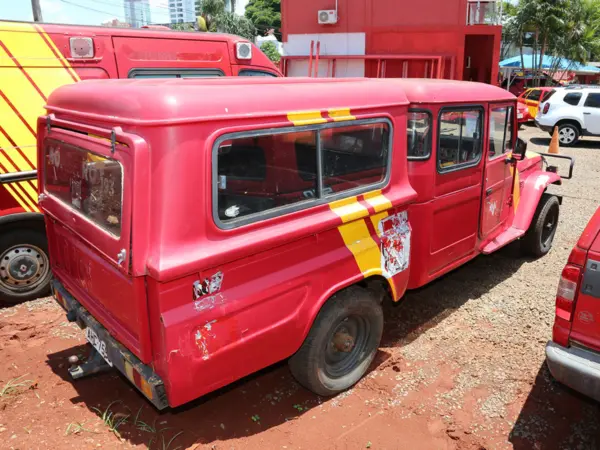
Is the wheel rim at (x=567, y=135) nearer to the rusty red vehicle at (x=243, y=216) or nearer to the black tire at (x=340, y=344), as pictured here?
the rusty red vehicle at (x=243, y=216)

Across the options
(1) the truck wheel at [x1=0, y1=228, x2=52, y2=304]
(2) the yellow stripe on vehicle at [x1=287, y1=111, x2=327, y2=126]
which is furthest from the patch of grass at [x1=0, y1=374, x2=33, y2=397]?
(2) the yellow stripe on vehicle at [x1=287, y1=111, x2=327, y2=126]

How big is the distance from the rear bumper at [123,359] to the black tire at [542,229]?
4.72m

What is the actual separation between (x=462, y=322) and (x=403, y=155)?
182 cm

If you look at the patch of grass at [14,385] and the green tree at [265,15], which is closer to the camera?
the patch of grass at [14,385]

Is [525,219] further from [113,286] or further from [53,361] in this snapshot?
[53,361]

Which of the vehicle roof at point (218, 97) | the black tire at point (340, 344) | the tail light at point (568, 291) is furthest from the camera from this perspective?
the black tire at point (340, 344)

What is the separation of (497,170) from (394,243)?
5.98 feet

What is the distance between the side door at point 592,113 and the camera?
14227 mm

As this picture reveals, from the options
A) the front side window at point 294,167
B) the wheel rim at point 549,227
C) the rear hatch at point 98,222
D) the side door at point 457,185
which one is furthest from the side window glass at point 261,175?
the wheel rim at point 549,227

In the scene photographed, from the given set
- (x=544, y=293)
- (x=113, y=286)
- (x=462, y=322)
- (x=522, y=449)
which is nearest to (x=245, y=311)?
(x=113, y=286)

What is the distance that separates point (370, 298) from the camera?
3.69 metres

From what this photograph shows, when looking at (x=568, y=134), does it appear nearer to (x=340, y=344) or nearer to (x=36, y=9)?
(x=340, y=344)

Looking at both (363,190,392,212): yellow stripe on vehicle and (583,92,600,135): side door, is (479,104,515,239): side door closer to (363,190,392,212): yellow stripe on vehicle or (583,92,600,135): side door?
(363,190,392,212): yellow stripe on vehicle

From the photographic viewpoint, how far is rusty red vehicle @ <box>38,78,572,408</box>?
2510mm
